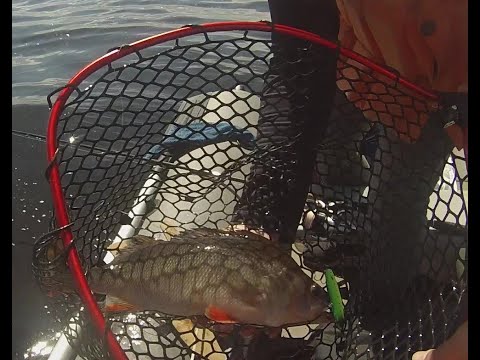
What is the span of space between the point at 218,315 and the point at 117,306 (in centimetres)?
28

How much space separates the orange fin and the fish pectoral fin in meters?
0.21

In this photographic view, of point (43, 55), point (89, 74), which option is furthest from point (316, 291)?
point (43, 55)

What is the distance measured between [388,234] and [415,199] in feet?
0.48

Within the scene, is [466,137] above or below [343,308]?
above

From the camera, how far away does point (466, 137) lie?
1.60m

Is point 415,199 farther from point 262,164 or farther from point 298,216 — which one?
point 262,164

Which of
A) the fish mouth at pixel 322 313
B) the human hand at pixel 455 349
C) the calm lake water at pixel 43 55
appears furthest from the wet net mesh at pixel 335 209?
the calm lake water at pixel 43 55

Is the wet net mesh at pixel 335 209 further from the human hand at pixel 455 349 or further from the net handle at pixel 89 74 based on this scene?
the human hand at pixel 455 349

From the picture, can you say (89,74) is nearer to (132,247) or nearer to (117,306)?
(132,247)

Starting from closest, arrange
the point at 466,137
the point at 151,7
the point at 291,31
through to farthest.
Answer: the point at 466,137, the point at 291,31, the point at 151,7

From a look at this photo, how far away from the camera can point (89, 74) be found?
160 centimetres
